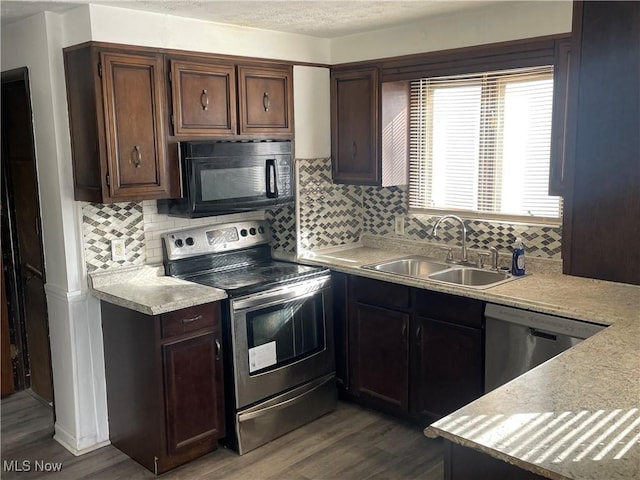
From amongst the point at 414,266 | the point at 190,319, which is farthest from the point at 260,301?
the point at 414,266

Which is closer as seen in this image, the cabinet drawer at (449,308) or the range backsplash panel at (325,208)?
the cabinet drawer at (449,308)

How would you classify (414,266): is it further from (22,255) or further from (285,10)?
(22,255)

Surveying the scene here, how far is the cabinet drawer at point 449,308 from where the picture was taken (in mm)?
3074

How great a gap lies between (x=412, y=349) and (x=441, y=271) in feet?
1.69

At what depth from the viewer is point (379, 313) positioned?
3551 mm

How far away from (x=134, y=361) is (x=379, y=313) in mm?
1354

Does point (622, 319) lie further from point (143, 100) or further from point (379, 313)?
point (143, 100)

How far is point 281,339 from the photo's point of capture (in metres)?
3.46

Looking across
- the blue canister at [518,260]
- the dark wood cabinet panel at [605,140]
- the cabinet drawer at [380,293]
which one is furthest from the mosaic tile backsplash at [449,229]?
the dark wood cabinet panel at [605,140]

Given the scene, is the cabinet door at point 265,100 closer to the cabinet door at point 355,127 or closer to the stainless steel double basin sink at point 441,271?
the cabinet door at point 355,127

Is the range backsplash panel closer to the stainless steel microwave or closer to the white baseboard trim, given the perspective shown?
the stainless steel microwave

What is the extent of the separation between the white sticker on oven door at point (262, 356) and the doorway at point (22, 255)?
47.9 inches

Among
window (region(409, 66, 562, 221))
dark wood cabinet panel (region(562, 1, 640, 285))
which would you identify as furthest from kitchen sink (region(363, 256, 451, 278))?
dark wood cabinet panel (region(562, 1, 640, 285))

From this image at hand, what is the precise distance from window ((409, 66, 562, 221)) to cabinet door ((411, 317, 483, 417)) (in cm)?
85
